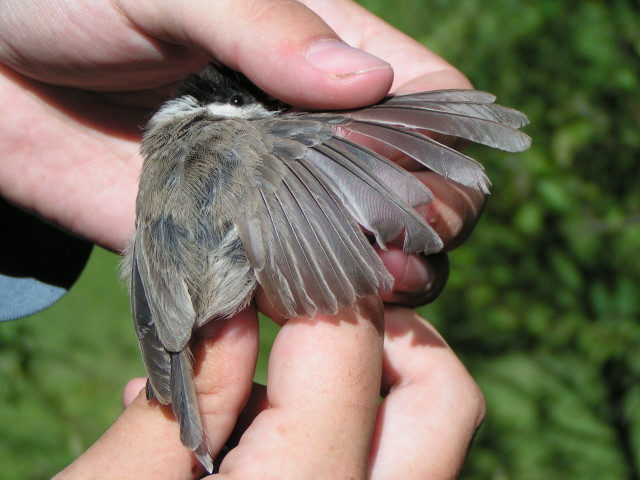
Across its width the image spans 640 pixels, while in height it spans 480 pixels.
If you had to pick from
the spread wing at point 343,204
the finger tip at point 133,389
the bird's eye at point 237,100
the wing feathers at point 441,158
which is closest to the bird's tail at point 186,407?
the spread wing at point 343,204

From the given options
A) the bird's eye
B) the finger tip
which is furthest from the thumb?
the finger tip

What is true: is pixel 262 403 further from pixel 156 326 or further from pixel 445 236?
pixel 445 236

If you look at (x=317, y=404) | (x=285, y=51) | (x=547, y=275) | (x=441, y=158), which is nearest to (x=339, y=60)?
(x=285, y=51)

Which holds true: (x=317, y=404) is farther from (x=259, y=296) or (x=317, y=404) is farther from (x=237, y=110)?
(x=237, y=110)

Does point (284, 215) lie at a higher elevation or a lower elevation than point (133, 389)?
higher

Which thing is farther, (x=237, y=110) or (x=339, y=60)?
(x=237, y=110)

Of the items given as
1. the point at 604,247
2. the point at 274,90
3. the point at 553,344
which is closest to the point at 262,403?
the point at 274,90

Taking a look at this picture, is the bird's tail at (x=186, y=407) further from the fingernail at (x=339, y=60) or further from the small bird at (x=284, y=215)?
the fingernail at (x=339, y=60)
